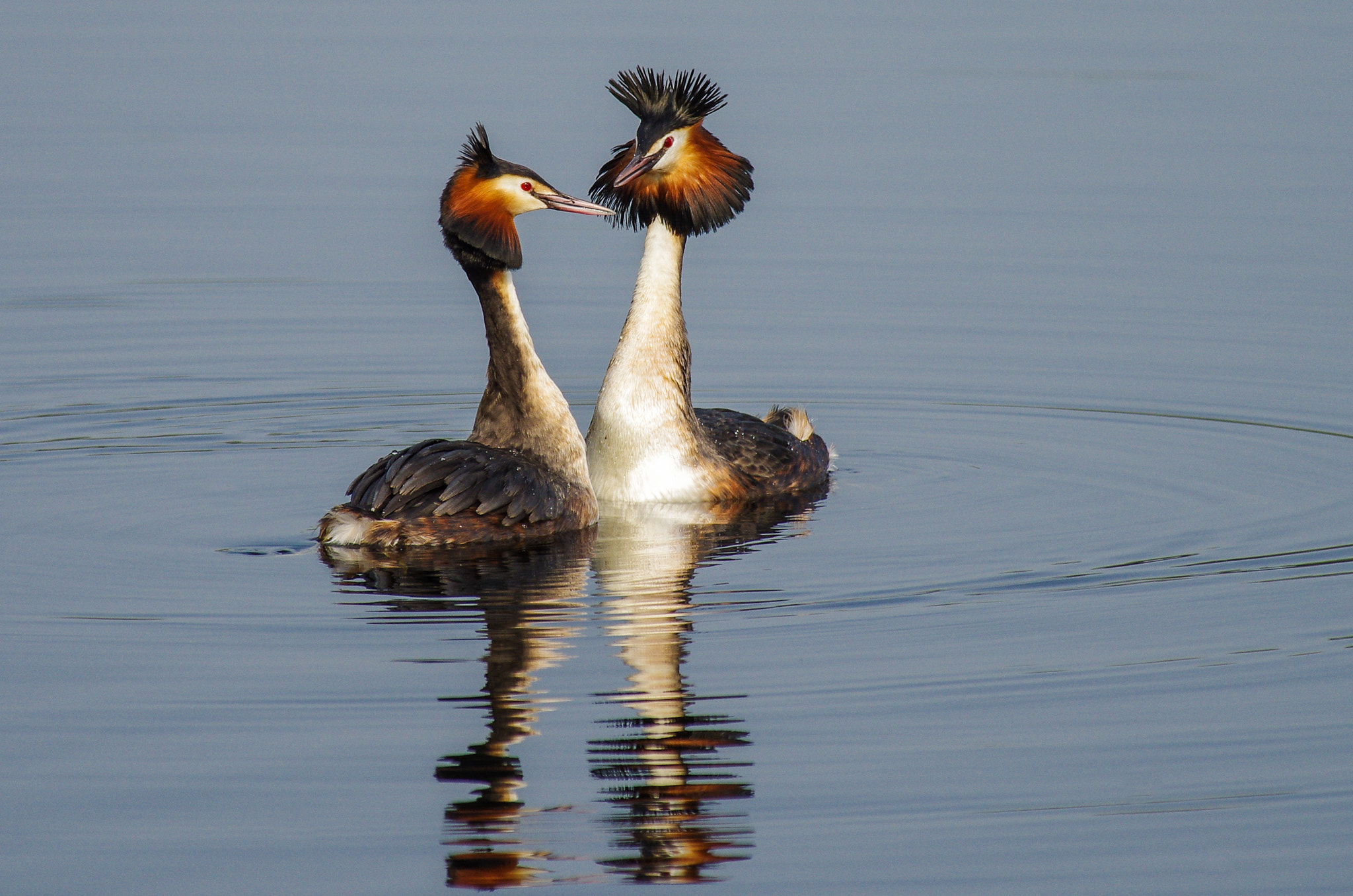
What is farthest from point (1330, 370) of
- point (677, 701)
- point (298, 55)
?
point (298, 55)

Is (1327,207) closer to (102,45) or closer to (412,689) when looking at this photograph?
(412,689)

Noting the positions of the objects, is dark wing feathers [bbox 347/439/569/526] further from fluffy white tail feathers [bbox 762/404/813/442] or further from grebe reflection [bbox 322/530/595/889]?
fluffy white tail feathers [bbox 762/404/813/442]

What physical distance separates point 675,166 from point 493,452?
2387mm

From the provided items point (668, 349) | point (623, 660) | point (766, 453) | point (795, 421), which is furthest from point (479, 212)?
point (623, 660)

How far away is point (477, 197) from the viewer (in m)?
11.0

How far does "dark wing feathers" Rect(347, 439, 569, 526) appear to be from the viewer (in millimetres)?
10156

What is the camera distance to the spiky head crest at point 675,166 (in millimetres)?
12055

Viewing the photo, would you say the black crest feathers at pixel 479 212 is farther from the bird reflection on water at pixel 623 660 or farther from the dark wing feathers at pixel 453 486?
the bird reflection on water at pixel 623 660

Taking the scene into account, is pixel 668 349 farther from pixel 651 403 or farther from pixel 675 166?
pixel 675 166

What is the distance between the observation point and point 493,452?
10.8 meters

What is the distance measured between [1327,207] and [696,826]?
1472cm

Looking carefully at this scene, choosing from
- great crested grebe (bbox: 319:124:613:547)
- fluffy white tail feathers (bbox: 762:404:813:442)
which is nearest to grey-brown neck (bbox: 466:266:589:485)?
great crested grebe (bbox: 319:124:613:547)

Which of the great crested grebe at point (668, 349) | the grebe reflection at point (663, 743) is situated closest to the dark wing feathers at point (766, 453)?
the great crested grebe at point (668, 349)

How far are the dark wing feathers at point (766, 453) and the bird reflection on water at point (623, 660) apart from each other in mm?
155
